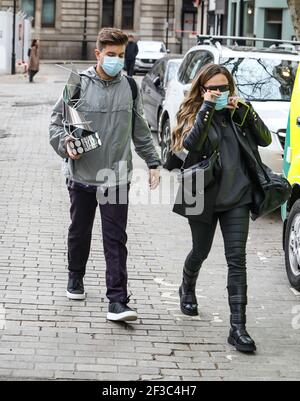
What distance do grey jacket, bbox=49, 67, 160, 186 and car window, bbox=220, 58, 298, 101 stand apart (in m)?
5.91

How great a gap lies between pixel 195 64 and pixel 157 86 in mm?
3529

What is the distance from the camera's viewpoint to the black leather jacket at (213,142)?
5707 millimetres

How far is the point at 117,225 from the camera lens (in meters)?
6.12

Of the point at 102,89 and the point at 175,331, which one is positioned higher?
the point at 102,89

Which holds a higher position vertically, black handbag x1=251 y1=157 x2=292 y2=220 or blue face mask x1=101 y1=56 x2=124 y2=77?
blue face mask x1=101 y1=56 x2=124 y2=77

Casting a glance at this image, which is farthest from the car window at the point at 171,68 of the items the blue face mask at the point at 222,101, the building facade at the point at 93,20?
the building facade at the point at 93,20

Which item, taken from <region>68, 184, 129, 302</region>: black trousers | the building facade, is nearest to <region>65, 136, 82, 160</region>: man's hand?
<region>68, 184, 129, 302</region>: black trousers

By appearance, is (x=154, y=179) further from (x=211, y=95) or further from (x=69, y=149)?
(x=211, y=95)

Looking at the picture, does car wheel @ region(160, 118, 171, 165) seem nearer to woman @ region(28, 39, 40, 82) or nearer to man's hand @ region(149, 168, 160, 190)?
man's hand @ region(149, 168, 160, 190)

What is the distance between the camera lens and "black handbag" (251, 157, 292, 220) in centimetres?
583

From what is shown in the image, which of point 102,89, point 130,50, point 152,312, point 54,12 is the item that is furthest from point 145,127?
point 54,12

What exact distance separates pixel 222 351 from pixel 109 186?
1374mm

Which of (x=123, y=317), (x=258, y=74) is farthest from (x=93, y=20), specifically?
(x=123, y=317)
